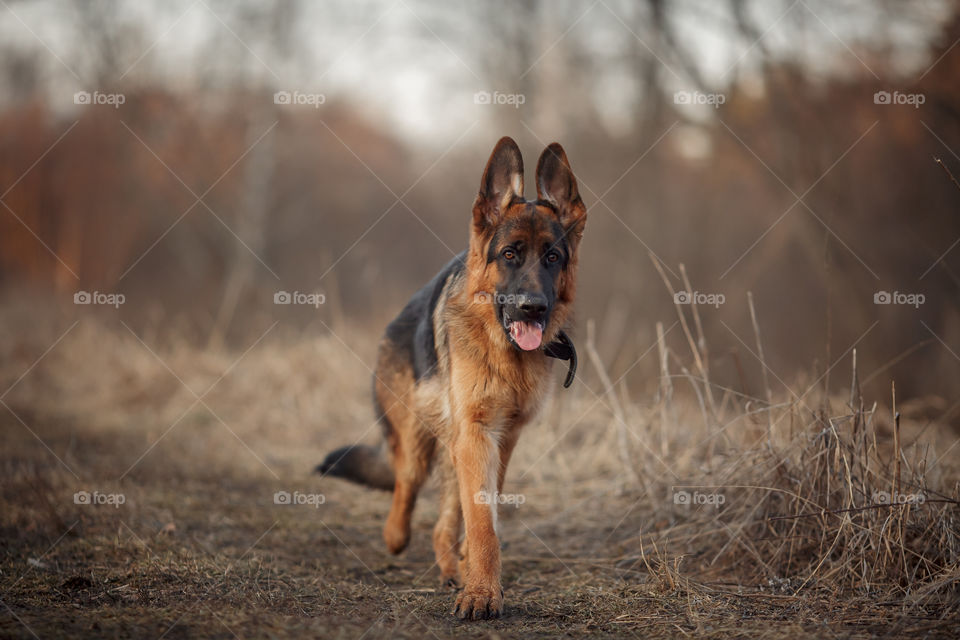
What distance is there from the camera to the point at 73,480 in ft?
18.6

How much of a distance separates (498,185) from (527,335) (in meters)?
0.93

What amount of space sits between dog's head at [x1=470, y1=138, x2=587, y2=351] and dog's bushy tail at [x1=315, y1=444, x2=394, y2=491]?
5.33 ft

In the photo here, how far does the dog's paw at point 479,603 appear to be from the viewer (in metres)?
3.42

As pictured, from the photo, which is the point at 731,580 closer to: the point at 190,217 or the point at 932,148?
the point at 932,148
